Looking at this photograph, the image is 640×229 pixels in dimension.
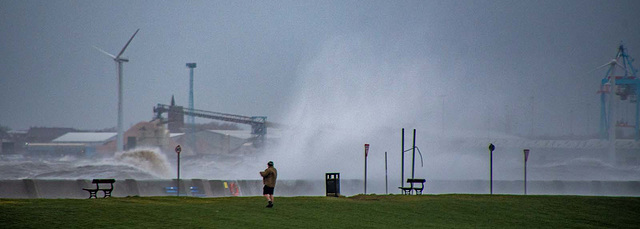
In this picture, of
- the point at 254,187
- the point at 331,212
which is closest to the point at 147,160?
the point at 254,187

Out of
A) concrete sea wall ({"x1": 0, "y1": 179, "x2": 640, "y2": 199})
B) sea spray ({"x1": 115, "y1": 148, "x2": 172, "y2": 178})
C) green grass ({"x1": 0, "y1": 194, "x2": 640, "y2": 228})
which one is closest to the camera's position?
green grass ({"x1": 0, "y1": 194, "x2": 640, "y2": 228})

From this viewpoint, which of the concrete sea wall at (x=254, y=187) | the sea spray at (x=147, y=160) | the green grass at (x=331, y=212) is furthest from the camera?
the sea spray at (x=147, y=160)

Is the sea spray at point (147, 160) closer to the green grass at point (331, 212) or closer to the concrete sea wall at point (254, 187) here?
the concrete sea wall at point (254, 187)

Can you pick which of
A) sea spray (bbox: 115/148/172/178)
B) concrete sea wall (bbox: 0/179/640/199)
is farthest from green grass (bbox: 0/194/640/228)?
sea spray (bbox: 115/148/172/178)

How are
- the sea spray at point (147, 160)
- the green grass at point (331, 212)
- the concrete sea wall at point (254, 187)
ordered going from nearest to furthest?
the green grass at point (331, 212) < the concrete sea wall at point (254, 187) < the sea spray at point (147, 160)

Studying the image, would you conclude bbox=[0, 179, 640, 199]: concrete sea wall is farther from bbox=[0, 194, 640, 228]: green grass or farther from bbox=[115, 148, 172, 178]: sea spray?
bbox=[115, 148, 172, 178]: sea spray

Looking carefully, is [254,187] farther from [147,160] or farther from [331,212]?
[147,160]

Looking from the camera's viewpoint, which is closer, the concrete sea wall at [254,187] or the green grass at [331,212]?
the green grass at [331,212]

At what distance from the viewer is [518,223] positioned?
76.0ft

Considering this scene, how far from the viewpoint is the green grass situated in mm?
19109

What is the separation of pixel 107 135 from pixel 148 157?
2755 inches

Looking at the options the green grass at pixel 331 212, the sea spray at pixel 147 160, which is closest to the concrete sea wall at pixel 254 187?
the green grass at pixel 331 212

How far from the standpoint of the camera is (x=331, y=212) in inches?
914

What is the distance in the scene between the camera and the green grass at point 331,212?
752 inches
